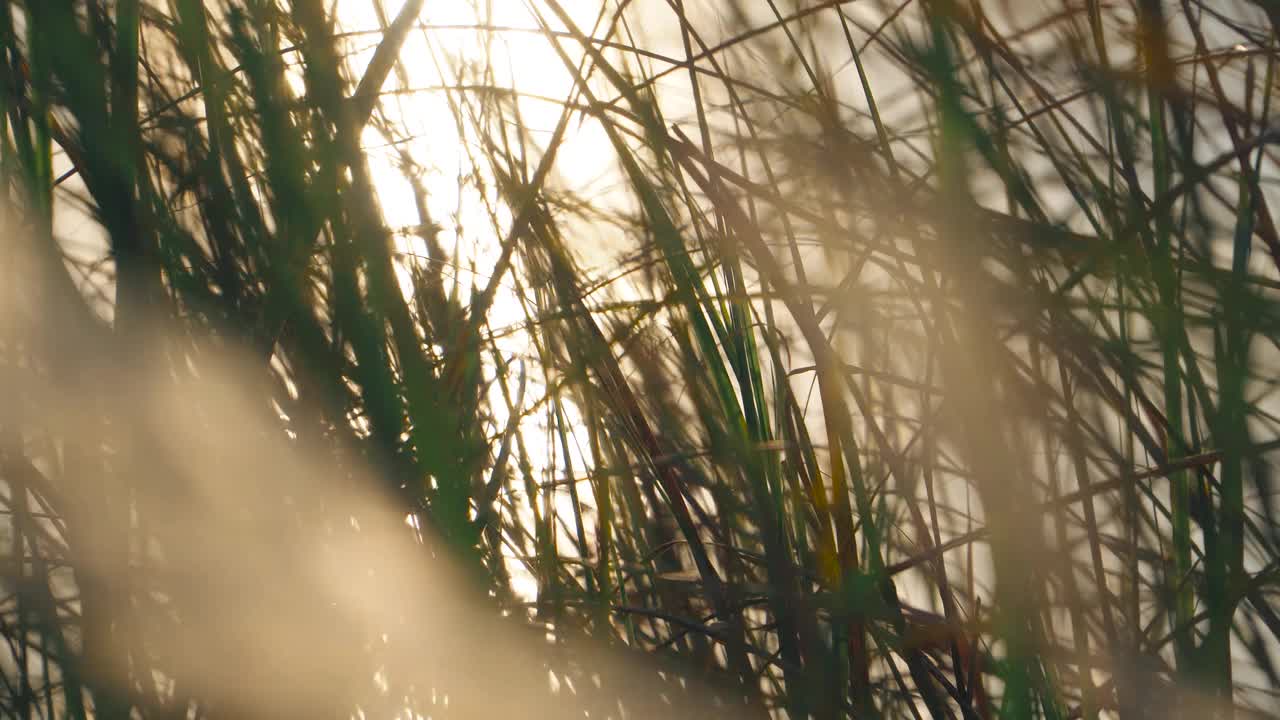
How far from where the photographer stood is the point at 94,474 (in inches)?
10.5

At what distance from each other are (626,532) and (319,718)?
129mm

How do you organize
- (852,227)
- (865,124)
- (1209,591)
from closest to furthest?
(1209,591) → (852,227) → (865,124)

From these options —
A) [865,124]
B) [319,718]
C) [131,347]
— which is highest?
[865,124]

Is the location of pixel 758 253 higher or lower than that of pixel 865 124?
lower

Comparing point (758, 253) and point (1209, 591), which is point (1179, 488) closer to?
point (1209, 591)

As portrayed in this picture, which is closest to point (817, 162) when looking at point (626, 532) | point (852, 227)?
point (852, 227)

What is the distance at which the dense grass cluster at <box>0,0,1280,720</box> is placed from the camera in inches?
8.4

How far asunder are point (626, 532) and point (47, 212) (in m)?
0.22

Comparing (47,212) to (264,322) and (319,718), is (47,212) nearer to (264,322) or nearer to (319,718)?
(264,322)

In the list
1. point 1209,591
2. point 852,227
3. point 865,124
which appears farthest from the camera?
point 865,124

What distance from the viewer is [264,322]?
0.27 m

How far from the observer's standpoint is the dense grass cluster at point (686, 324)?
0.21 metres

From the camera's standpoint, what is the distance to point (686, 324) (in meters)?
0.33

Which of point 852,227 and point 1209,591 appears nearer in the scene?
point 1209,591
